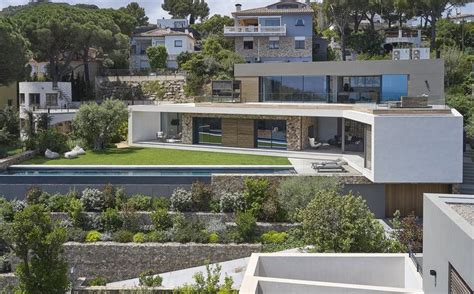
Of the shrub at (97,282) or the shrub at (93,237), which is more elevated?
the shrub at (93,237)

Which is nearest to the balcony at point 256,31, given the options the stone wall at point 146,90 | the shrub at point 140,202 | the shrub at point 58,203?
the stone wall at point 146,90

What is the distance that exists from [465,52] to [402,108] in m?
33.2

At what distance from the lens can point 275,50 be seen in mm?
59312

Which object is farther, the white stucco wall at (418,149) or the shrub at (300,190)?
the white stucco wall at (418,149)

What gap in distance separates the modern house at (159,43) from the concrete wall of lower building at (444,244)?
5664cm

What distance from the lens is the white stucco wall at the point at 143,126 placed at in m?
40.7

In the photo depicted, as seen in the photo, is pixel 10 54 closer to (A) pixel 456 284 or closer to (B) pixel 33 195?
(B) pixel 33 195

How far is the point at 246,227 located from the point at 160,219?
145 inches

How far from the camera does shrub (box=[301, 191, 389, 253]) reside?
19.2m

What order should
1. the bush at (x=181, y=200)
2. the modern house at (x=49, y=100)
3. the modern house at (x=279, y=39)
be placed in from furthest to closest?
the modern house at (x=279, y=39) → the modern house at (x=49, y=100) → the bush at (x=181, y=200)

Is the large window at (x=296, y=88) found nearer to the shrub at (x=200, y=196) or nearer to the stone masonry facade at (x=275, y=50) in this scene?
the shrub at (x=200, y=196)

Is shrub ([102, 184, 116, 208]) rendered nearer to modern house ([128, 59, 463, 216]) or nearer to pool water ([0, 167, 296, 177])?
pool water ([0, 167, 296, 177])

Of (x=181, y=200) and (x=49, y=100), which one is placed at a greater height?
(x=49, y=100)

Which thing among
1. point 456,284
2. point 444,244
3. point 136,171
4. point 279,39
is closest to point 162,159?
point 136,171
